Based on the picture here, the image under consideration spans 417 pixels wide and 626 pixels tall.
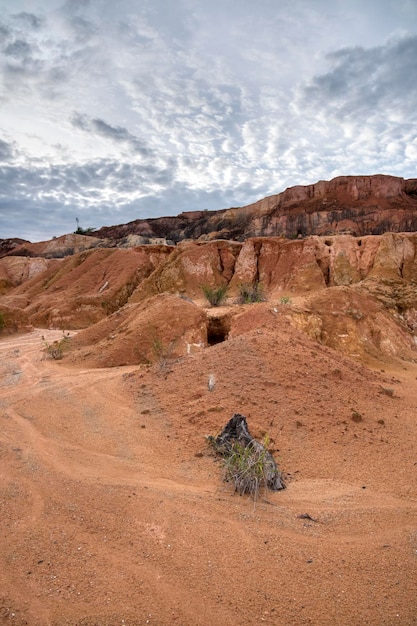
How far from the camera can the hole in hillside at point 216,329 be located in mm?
13269

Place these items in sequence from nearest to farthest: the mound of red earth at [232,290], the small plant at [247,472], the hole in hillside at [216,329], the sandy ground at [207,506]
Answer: the sandy ground at [207,506], the small plant at [247,472], the mound of red earth at [232,290], the hole in hillside at [216,329]

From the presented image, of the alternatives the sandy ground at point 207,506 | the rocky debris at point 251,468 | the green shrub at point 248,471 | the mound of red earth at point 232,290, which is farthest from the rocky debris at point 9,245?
the green shrub at point 248,471

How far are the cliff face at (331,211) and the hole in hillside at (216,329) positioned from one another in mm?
36531

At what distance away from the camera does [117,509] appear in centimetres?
382

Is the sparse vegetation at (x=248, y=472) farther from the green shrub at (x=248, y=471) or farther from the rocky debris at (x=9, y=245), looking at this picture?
the rocky debris at (x=9, y=245)

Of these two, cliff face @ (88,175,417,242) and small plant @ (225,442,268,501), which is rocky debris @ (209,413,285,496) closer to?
small plant @ (225,442,268,501)

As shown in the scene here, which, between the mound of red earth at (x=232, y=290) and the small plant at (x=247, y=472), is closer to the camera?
the small plant at (x=247, y=472)

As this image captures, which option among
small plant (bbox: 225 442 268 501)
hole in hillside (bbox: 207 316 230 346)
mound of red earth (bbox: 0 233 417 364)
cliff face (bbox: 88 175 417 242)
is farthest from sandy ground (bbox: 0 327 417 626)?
cliff face (bbox: 88 175 417 242)

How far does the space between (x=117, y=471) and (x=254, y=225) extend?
5449 cm

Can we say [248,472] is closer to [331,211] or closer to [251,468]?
[251,468]

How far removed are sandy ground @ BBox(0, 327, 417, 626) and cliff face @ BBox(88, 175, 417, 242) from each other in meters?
43.3

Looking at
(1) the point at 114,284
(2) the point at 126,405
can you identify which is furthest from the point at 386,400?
(1) the point at 114,284

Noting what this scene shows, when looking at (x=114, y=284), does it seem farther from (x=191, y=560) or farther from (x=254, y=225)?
(x=254, y=225)

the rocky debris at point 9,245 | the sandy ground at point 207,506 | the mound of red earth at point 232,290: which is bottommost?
the sandy ground at point 207,506
